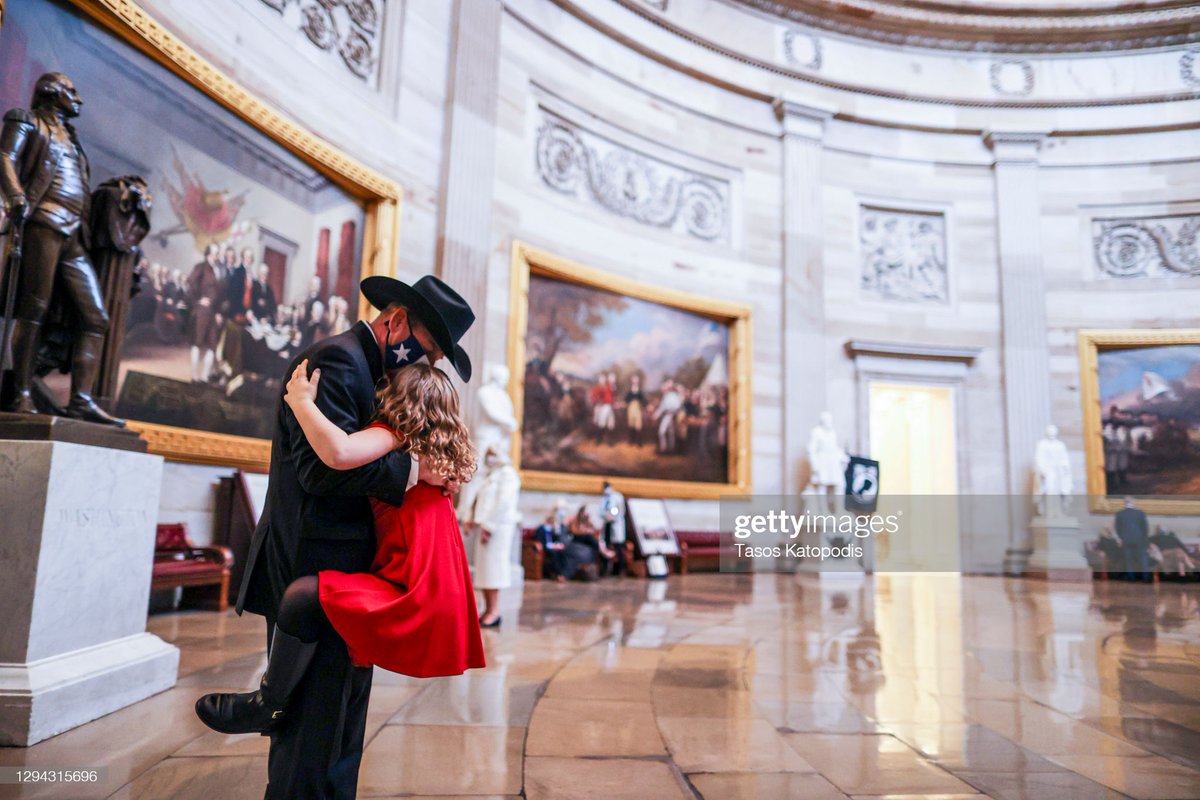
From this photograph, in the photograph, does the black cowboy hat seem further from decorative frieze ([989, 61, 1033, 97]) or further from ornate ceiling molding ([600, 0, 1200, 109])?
decorative frieze ([989, 61, 1033, 97])

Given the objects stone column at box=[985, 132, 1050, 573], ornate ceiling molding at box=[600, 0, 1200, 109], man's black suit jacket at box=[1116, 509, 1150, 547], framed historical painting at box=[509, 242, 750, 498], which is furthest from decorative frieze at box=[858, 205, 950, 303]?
man's black suit jacket at box=[1116, 509, 1150, 547]

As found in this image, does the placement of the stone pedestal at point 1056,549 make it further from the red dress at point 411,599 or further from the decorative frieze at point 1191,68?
the red dress at point 411,599

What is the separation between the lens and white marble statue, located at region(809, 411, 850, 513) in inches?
556

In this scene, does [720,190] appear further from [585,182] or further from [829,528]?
[829,528]

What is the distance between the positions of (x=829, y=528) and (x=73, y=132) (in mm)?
12780

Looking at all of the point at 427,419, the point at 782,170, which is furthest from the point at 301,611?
the point at 782,170

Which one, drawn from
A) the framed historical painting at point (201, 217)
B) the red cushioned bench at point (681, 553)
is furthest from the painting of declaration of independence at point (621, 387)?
the framed historical painting at point (201, 217)

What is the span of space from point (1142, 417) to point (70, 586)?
18885mm

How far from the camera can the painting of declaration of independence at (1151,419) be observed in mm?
15969

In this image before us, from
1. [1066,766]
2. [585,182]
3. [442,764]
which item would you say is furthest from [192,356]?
[585,182]

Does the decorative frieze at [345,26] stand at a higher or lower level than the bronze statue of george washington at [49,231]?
higher

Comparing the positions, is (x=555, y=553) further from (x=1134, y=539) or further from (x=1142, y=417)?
(x=1142, y=417)

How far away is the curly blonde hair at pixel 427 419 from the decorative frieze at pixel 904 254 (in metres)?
16.1

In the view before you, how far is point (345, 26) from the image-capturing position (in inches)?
370
